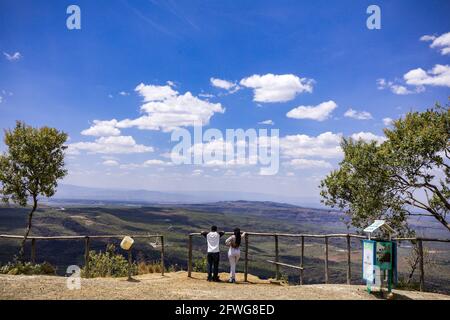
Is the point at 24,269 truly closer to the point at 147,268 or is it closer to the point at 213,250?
the point at 147,268

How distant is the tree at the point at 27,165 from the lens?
2008cm

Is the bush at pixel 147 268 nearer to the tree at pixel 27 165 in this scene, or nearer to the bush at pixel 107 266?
the bush at pixel 107 266

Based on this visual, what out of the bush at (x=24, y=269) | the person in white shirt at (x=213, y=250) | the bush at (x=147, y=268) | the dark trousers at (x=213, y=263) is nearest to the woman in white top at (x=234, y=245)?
the person in white shirt at (x=213, y=250)

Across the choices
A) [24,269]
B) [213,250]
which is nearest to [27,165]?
[24,269]

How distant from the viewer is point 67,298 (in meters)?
11.4

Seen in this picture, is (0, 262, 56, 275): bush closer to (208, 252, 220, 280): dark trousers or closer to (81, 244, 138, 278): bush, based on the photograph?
(81, 244, 138, 278): bush

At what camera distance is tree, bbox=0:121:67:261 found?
20078 mm

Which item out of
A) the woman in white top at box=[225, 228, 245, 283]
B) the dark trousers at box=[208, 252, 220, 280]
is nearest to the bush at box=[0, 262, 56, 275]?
the dark trousers at box=[208, 252, 220, 280]

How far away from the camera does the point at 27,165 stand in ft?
66.1

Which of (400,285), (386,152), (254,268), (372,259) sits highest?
(386,152)
